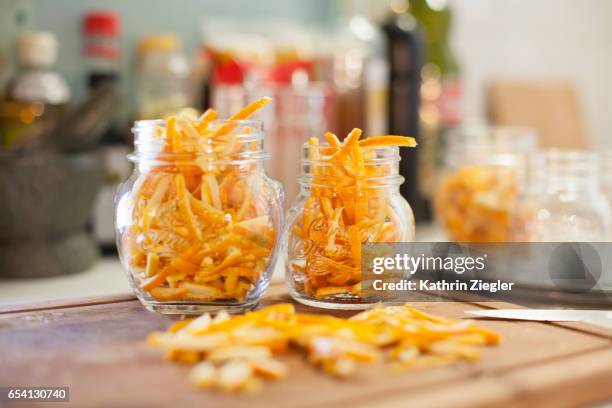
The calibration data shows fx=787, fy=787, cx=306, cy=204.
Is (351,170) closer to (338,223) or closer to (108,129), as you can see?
(338,223)

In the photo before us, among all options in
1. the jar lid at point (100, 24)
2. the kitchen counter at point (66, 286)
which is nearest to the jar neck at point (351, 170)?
the kitchen counter at point (66, 286)

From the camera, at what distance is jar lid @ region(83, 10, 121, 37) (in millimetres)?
1353

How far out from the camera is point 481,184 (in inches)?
53.6

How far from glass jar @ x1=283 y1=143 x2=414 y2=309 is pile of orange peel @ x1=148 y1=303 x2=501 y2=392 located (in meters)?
0.09

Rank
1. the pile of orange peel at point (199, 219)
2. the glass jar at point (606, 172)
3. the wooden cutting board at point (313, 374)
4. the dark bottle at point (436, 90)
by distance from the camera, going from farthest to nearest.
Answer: the dark bottle at point (436, 90) → the glass jar at point (606, 172) → the pile of orange peel at point (199, 219) → the wooden cutting board at point (313, 374)

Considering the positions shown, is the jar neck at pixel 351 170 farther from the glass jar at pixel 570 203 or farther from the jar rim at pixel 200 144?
the glass jar at pixel 570 203

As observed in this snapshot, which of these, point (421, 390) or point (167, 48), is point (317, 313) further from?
point (167, 48)

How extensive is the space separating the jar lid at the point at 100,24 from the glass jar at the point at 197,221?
0.65 metres

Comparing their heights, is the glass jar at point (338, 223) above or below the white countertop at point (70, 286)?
above

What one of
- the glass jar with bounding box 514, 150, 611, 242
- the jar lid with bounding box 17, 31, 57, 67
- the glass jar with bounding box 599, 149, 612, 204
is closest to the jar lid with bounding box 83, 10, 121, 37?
the jar lid with bounding box 17, 31, 57, 67

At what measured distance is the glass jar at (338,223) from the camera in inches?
29.8

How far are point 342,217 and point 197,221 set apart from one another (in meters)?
0.14

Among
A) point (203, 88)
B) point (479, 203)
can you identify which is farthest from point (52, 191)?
point (479, 203)

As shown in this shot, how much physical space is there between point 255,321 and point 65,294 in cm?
52
